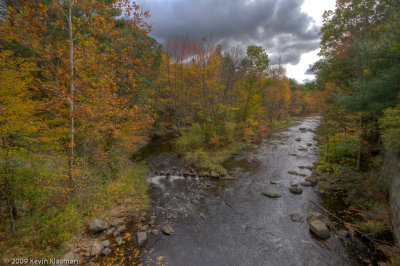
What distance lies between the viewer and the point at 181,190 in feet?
30.1

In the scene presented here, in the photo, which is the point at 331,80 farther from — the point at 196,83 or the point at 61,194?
the point at 61,194

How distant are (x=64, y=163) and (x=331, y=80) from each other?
17.0 meters

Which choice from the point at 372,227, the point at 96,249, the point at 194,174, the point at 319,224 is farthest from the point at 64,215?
the point at 372,227

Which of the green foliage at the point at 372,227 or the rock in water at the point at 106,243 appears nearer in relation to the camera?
the rock in water at the point at 106,243

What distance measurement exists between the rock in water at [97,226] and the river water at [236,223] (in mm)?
1819

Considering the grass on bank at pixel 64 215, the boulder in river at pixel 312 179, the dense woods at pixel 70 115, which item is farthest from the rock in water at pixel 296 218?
the grass on bank at pixel 64 215

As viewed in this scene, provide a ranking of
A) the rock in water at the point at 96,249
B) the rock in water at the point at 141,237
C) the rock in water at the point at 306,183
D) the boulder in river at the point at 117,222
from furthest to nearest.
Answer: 1. the rock in water at the point at 306,183
2. the boulder in river at the point at 117,222
3. the rock in water at the point at 141,237
4. the rock in water at the point at 96,249

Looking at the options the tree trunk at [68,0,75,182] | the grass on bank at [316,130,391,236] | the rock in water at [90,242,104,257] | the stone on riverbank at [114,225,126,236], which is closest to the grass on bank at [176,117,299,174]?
the grass on bank at [316,130,391,236]

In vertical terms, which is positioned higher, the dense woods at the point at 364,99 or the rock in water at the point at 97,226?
the dense woods at the point at 364,99

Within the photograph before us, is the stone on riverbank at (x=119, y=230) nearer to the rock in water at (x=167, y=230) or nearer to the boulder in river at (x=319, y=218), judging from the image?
the rock in water at (x=167, y=230)

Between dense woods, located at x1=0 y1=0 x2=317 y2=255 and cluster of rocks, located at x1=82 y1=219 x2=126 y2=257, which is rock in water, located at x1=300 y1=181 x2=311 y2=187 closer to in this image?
dense woods, located at x1=0 y1=0 x2=317 y2=255

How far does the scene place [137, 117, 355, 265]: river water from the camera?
4992mm

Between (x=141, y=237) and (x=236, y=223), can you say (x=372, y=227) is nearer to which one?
(x=236, y=223)

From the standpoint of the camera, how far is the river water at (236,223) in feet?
16.4
